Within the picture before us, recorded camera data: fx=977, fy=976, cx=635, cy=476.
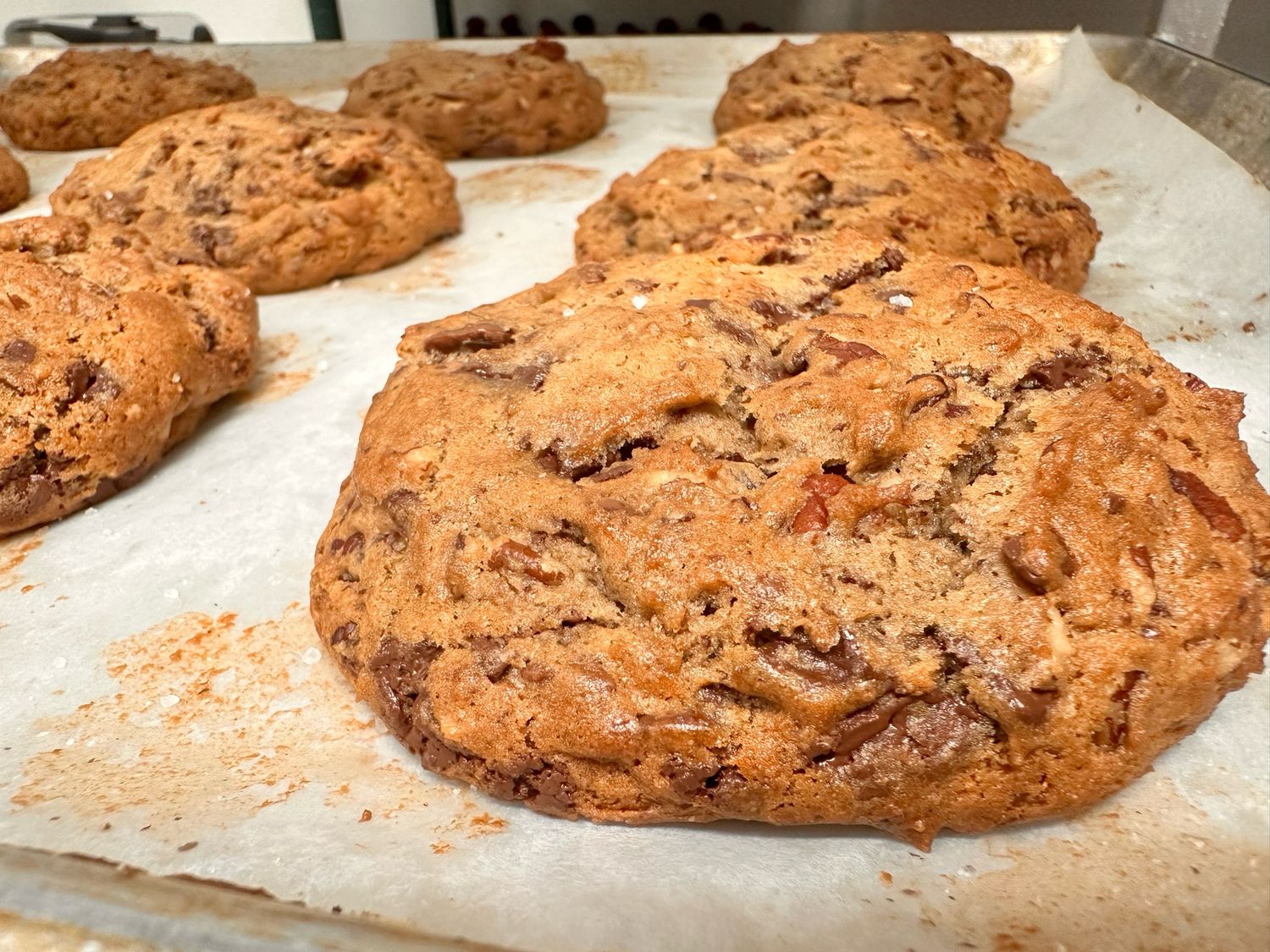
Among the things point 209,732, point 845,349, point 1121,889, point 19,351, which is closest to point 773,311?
point 845,349

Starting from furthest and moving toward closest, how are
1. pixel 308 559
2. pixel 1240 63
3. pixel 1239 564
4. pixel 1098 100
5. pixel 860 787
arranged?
pixel 1098 100 → pixel 1240 63 → pixel 308 559 → pixel 1239 564 → pixel 860 787

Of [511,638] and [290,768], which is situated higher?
[511,638]

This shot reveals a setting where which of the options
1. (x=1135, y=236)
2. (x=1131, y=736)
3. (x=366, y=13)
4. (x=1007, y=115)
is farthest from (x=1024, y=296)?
(x=366, y=13)

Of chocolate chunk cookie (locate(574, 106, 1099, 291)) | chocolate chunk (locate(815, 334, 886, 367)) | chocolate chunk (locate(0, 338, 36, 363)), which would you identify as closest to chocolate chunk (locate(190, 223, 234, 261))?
chocolate chunk (locate(0, 338, 36, 363))

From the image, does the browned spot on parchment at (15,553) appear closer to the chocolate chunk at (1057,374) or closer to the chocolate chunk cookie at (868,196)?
the chocolate chunk cookie at (868,196)

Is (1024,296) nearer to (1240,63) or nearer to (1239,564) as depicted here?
(1239,564)

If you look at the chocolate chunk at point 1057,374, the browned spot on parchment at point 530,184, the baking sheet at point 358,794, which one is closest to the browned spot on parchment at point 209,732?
the baking sheet at point 358,794

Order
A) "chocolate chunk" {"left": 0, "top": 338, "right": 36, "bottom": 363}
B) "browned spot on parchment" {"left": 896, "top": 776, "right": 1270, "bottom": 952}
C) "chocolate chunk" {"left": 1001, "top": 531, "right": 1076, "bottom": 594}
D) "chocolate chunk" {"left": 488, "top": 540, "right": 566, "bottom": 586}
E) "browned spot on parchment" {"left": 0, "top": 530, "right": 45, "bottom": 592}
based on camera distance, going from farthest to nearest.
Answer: "chocolate chunk" {"left": 0, "top": 338, "right": 36, "bottom": 363}
"browned spot on parchment" {"left": 0, "top": 530, "right": 45, "bottom": 592}
"chocolate chunk" {"left": 488, "top": 540, "right": 566, "bottom": 586}
"chocolate chunk" {"left": 1001, "top": 531, "right": 1076, "bottom": 594}
"browned spot on parchment" {"left": 896, "top": 776, "right": 1270, "bottom": 952}

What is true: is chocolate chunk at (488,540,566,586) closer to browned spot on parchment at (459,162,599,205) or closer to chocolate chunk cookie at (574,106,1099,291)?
chocolate chunk cookie at (574,106,1099,291)
